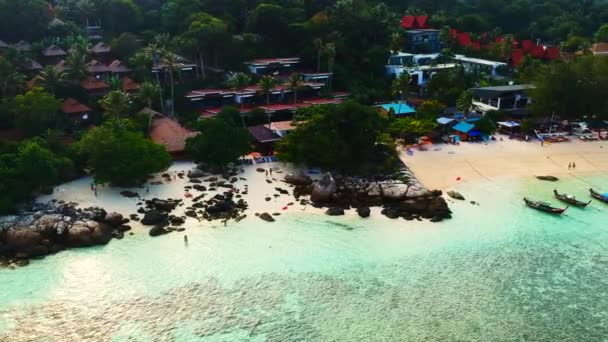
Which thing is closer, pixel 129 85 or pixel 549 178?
pixel 549 178

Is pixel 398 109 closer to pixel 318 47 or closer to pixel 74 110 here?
pixel 318 47

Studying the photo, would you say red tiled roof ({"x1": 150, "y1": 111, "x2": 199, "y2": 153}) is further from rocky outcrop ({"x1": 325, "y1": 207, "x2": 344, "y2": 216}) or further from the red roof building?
the red roof building

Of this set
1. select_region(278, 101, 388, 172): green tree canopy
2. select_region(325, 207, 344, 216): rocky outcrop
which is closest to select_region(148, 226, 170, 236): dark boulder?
select_region(325, 207, 344, 216): rocky outcrop

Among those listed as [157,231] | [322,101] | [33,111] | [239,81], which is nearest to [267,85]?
[239,81]

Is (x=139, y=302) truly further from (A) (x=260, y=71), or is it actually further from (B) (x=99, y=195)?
(A) (x=260, y=71)

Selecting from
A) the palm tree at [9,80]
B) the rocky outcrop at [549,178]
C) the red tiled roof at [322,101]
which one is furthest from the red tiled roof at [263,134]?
the rocky outcrop at [549,178]

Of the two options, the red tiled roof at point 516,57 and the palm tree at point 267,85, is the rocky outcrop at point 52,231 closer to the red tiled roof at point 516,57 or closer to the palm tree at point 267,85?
the palm tree at point 267,85
